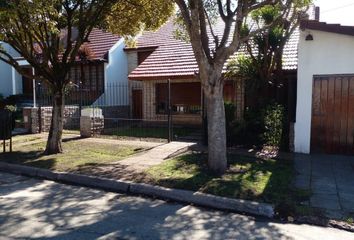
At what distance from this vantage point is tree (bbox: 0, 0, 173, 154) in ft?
32.7

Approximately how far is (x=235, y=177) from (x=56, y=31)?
5.86 metres

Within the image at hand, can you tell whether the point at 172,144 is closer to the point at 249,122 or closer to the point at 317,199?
the point at 249,122

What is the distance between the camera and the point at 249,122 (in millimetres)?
11820

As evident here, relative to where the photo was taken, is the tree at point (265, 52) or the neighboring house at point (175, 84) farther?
the neighboring house at point (175, 84)

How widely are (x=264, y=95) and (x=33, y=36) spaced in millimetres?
7011

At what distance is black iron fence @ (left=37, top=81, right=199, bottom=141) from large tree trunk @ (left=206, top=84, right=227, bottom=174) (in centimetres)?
594

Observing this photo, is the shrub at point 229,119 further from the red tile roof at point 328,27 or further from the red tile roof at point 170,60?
the red tile roof at point 170,60

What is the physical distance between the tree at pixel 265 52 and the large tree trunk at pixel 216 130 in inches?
169

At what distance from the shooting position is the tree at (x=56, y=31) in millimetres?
9952

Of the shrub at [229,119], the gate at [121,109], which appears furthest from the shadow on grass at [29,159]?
the shrub at [229,119]

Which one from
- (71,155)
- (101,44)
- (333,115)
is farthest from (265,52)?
(101,44)

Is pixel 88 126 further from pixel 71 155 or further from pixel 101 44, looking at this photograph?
pixel 101 44

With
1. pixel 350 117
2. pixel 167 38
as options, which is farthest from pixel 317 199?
pixel 167 38

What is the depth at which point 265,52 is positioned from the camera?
12.1 m
